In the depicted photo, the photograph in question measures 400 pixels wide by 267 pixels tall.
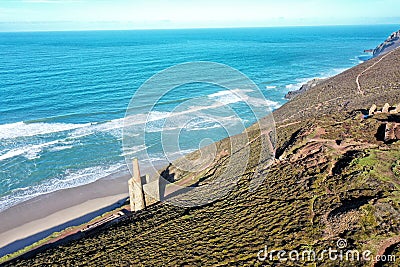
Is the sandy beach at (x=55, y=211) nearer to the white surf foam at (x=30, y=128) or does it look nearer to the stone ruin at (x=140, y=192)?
the stone ruin at (x=140, y=192)

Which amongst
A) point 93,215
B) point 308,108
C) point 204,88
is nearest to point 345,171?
point 93,215

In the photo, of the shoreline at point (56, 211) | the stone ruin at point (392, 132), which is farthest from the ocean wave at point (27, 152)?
the stone ruin at point (392, 132)

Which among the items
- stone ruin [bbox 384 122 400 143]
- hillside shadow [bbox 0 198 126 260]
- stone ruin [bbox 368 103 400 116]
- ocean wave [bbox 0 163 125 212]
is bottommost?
hillside shadow [bbox 0 198 126 260]

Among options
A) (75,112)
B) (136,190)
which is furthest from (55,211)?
(75,112)

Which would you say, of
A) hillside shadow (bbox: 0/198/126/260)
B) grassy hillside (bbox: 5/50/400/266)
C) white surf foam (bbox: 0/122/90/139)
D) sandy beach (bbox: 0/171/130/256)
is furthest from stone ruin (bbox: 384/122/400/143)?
white surf foam (bbox: 0/122/90/139)

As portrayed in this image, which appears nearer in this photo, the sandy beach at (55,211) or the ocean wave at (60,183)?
the sandy beach at (55,211)

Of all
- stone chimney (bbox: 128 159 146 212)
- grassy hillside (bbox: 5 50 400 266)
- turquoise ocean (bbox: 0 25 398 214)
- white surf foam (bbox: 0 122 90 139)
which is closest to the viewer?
grassy hillside (bbox: 5 50 400 266)

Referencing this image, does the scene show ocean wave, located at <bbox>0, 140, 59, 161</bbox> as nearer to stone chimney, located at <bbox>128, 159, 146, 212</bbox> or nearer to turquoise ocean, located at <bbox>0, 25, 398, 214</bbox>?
turquoise ocean, located at <bbox>0, 25, 398, 214</bbox>
